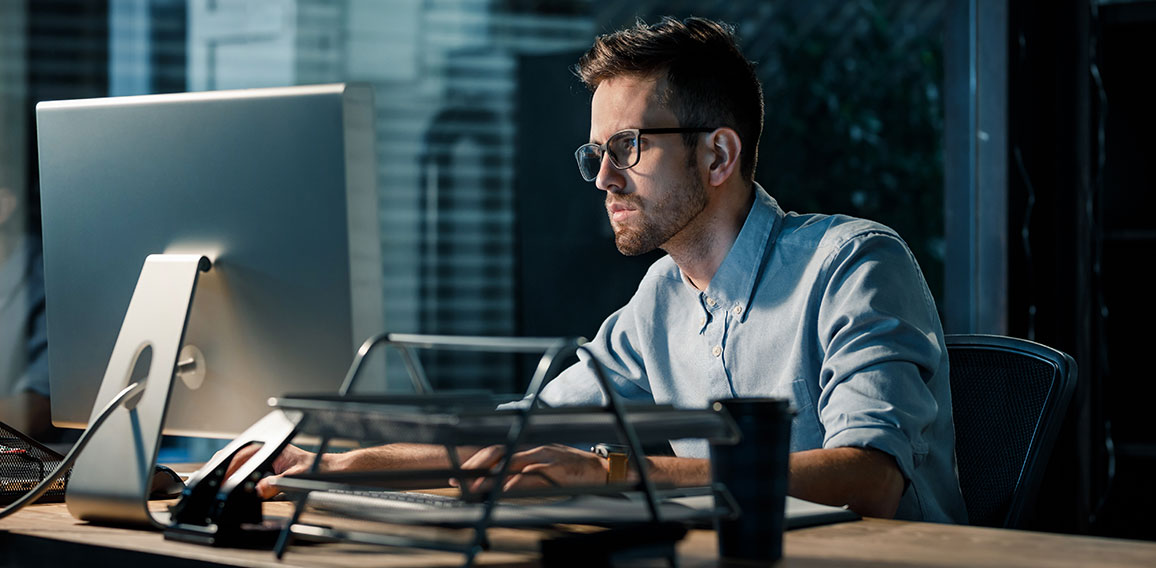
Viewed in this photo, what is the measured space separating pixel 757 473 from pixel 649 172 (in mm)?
921

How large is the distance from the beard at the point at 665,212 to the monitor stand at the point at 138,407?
0.78 metres

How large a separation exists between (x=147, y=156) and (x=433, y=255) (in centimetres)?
235

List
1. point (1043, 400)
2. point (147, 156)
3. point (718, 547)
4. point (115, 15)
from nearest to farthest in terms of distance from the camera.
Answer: point (718, 547), point (147, 156), point (1043, 400), point (115, 15)

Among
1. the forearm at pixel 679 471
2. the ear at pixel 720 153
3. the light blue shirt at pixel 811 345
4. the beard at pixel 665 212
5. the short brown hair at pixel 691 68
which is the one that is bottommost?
the forearm at pixel 679 471

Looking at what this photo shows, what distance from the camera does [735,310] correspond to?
1.67 meters

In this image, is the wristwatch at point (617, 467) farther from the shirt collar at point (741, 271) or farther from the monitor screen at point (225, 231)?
the shirt collar at point (741, 271)

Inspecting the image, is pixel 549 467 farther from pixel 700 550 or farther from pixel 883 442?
pixel 883 442

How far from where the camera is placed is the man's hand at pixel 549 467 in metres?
1.12

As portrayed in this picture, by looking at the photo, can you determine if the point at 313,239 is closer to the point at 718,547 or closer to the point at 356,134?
the point at 356,134

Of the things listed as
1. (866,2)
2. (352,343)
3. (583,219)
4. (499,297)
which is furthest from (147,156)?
(866,2)

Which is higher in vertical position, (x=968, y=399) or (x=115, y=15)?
(x=115, y=15)

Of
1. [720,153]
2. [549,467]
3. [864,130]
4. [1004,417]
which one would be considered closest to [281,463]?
[549,467]

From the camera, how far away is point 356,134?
107cm

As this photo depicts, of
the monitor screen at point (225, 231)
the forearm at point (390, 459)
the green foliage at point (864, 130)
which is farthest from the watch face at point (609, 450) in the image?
the green foliage at point (864, 130)
